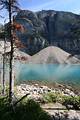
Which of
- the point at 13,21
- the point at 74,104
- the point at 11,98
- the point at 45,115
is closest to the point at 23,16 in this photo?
the point at 13,21

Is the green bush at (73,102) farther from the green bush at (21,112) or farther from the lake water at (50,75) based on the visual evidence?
the lake water at (50,75)

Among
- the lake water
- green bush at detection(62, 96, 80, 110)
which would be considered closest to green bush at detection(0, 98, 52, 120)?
green bush at detection(62, 96, 80, 110)

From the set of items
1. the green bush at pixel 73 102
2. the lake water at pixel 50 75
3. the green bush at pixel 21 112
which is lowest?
the lake water at pixel 50 75

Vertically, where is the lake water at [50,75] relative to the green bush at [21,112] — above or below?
below

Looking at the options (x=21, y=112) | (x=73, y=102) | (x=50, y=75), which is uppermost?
(x=21, y=112)

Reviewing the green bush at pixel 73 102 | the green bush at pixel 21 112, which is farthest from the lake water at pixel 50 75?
the green bush at pixel 21 112

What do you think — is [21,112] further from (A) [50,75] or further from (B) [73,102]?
(A) [50,75]

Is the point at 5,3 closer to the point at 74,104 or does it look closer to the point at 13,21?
Answer: the point at 13,21

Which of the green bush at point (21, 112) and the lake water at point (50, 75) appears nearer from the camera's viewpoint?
the green bush at point (21, 112)

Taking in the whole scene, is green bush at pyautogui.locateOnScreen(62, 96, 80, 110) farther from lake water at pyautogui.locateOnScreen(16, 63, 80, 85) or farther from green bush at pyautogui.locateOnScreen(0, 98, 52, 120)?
lake water at pyautogui.locateOnScreen(16, 63, 80, 85)

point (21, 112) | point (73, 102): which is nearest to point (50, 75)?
point (73, 102)

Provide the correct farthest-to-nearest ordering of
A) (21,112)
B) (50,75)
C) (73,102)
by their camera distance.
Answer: (50,75), (73,102), (21,112)

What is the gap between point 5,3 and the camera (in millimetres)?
20234

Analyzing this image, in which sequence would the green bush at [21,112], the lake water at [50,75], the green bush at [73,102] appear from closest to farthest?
the green bush at [21,112], the green bush at [73,102], the lake water at [50,75]
